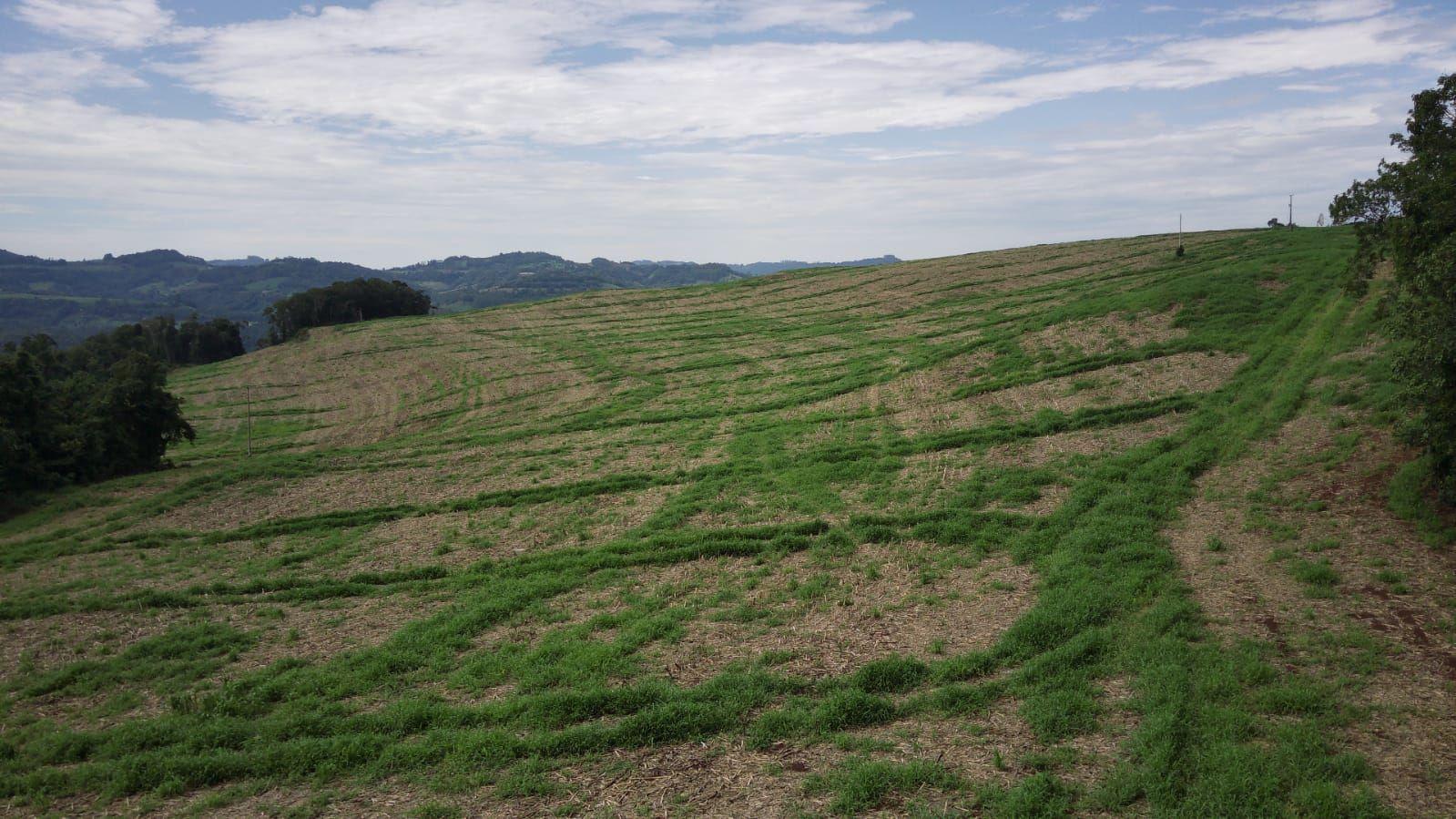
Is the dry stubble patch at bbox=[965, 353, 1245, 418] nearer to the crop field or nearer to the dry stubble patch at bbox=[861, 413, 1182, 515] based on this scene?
A: the crop field

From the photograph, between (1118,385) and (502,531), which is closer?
(502,531)

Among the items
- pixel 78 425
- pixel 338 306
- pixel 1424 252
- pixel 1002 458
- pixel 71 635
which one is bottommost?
pixel 71 635

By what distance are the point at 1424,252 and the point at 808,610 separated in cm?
1474

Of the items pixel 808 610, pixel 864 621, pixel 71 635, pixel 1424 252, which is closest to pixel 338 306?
pixel 71 635

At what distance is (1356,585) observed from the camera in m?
13.2

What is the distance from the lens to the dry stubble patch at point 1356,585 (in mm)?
8961

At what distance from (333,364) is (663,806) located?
219 feet

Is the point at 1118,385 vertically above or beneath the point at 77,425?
beneath

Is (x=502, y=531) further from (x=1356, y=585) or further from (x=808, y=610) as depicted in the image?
(x=1356, y=585)

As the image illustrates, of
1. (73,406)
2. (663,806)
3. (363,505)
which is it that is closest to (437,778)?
(663,806)

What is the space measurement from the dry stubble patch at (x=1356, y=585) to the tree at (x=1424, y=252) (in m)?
1.84

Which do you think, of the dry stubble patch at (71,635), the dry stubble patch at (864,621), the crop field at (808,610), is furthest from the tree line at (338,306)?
the dry stubble patch at (864,621)

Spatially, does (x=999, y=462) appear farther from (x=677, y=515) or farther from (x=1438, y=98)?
(x=1438, y=98)

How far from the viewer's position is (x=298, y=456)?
31484 mm
